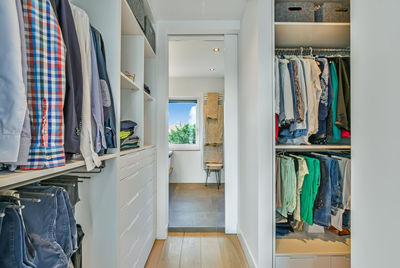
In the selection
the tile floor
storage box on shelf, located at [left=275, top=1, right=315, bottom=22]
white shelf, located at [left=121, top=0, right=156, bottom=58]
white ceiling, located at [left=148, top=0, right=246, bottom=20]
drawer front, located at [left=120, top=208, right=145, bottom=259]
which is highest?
white ceiling, located at [left=148, top=0, right=246, bottom=20]

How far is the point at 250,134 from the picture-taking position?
2.03 metres

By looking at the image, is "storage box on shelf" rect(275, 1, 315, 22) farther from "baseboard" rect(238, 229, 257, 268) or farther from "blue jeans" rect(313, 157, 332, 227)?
"baseboard" rect(238, 229, 257, 268)

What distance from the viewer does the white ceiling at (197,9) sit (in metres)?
2.26

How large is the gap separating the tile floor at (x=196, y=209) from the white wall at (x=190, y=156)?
0.30 meters

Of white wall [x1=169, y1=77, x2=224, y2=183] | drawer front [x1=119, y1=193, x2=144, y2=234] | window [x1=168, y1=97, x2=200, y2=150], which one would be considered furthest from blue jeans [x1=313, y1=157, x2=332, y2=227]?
window [x1=168, y1=97, x2=200, y2=150]

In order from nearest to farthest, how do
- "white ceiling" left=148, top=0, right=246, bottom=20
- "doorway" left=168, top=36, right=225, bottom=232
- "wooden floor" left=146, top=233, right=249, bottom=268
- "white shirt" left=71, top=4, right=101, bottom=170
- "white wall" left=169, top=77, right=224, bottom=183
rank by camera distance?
"white shirt" left=71, top=4, right=101, bottom=170
"wooden floor" left=146, top=233, right=249, bottom=268
"white ceiling" left=148, top=0, right=246, bottom=20
"doorway" left=168, top=36, right=225, bottom=232
"white wall" left=169, top=77, right=224, bottom=183

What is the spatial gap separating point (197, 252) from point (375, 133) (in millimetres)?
2023

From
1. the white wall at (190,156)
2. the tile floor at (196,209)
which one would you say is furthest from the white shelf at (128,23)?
the white wall at (190,156)

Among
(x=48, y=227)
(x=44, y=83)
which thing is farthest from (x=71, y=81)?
(x=48, y=227)

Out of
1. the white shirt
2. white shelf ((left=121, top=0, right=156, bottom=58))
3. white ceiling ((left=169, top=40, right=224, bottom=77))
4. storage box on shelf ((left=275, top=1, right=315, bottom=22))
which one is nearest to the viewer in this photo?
the white shirt

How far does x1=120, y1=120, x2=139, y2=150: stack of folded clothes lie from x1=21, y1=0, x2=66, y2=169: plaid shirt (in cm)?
86

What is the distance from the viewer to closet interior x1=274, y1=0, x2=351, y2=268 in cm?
175

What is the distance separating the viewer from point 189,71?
4.64m

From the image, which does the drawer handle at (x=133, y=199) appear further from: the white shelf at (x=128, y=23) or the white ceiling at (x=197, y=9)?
the white ceiling at (x=197, y=9)
